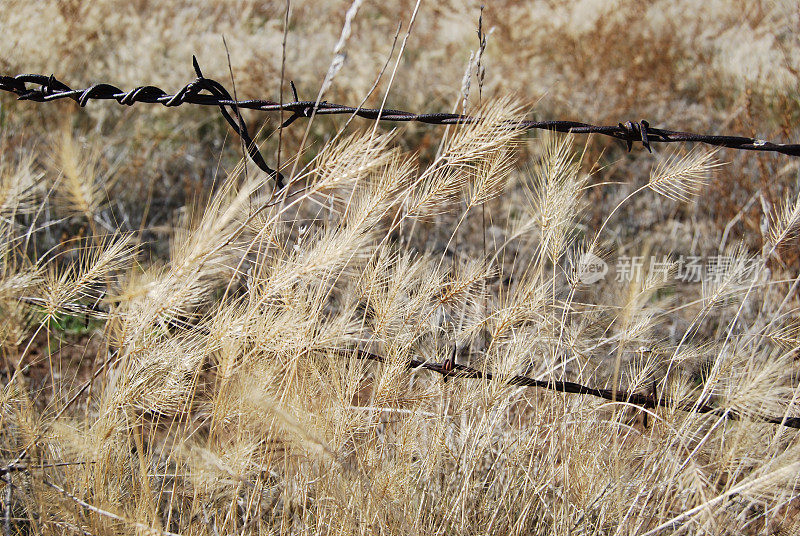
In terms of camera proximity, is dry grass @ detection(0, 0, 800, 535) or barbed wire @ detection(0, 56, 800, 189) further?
barbed wire @ detection(0, 56, 800, 189)

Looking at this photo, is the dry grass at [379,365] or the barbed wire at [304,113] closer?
the dry grass at [379,365]

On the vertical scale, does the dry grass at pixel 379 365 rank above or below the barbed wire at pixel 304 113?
below

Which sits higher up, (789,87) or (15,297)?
(789,87)

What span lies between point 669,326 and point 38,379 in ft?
8.77

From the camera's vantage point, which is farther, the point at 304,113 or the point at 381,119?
the point at 304,113

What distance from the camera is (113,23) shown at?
15.3 feet

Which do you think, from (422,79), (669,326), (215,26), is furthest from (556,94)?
(215,26)

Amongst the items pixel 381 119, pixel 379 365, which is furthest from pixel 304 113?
pixel 379 365

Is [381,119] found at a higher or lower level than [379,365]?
higher

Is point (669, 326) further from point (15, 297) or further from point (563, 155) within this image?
point (15, 297)

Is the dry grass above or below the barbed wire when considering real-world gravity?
below

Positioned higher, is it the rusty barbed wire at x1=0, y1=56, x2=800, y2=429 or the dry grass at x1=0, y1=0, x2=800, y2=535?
the rusty barbed wire at x1=0, y1=56, x2=800, y2=429

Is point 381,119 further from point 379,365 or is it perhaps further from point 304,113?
point 379,365

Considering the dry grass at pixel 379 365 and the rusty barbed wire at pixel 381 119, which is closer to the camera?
the dry grass at pixel 379 365
